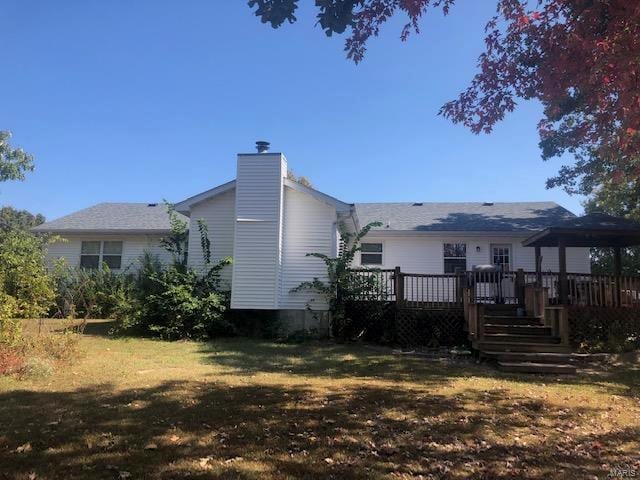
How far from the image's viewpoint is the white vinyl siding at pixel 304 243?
45.7 feet

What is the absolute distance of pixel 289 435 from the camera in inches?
207

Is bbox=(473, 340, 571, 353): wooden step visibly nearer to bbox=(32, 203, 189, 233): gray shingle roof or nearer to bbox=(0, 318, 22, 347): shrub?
bbox=(0, 318, 22, 347): shrub

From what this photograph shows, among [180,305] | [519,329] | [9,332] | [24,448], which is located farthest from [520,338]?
[9,332]

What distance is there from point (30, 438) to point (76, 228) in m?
16.1

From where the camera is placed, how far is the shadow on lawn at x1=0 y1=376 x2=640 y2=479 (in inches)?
172

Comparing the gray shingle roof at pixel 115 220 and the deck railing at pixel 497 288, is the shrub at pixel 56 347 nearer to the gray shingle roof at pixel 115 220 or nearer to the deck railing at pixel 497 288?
the deck railing at pixel 497 288

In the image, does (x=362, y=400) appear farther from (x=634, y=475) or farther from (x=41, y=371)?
(x=41, y=371)

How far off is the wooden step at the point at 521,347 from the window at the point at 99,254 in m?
14.2

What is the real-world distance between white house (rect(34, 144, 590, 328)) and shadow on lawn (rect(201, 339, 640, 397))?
6.96 ft

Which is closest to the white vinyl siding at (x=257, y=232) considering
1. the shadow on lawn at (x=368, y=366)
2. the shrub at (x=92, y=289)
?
the shadow on lawn at (x=368, y=366)

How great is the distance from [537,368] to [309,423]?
597cm

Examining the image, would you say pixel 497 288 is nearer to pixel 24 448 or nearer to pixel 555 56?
pixel 555 56

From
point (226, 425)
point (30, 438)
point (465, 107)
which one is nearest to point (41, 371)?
point (30, 438)

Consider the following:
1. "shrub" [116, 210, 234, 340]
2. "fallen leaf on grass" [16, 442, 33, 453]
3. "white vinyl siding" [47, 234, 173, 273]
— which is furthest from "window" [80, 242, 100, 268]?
"fallen leaf on grass" [16, 442, 33, 453]
